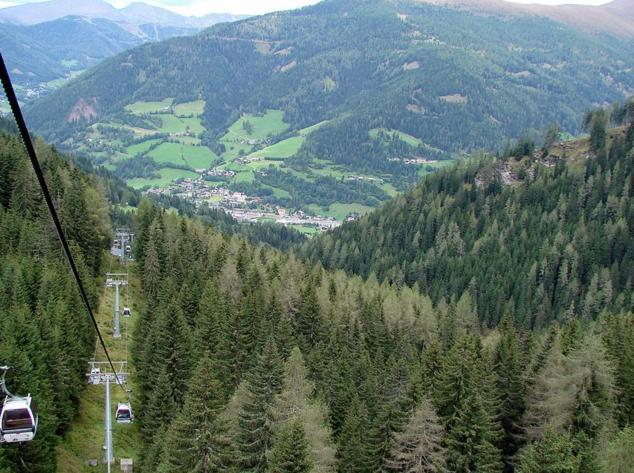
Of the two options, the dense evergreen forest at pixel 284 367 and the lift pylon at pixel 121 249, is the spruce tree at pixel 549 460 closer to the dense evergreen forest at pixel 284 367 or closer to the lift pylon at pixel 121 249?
the dense evergreen forest at pixel 284 367

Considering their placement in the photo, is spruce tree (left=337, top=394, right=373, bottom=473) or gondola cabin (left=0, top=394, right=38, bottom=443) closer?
gondola cabin (left=0, top=394, right=38, bottom=443)

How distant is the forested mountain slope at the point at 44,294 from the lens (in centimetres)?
4691

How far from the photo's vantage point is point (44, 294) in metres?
68.1

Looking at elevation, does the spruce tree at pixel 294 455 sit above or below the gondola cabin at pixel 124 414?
above

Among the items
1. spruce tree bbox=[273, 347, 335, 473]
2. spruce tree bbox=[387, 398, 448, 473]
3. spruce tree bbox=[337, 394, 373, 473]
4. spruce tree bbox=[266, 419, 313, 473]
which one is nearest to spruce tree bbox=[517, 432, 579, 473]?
spruce tree bbox=[387, 398, 448, 473]

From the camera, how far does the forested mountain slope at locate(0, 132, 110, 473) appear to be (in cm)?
4691

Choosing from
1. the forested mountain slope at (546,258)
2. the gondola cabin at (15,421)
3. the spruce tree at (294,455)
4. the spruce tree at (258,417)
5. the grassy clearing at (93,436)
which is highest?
the gondola cabin at (15,421)

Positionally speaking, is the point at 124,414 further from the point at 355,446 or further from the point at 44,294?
the point at 355,446

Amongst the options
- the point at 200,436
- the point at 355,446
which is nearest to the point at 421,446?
the point at 355,446

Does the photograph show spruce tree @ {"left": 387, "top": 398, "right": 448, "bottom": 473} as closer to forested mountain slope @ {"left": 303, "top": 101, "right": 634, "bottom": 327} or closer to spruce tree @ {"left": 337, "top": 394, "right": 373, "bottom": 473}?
spruce tree @ {"left": 337, "top": 394, "right": 373, "bottom": 473}

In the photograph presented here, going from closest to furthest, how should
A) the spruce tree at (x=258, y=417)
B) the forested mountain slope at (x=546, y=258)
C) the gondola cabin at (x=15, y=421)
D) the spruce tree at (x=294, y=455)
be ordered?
1. the gondola cabin at (x=15, y=421)
2. the spruce tree at (x=294, y=455)
3. the spruce tree at (x=258, y=417)
4. the forested mountain slope at (x=546, y=258)

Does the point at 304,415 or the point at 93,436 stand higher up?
the point at 304,415

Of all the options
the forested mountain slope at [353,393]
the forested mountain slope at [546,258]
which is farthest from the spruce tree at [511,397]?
the forested mountain slope at [546,258]

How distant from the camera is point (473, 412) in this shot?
161 ft
